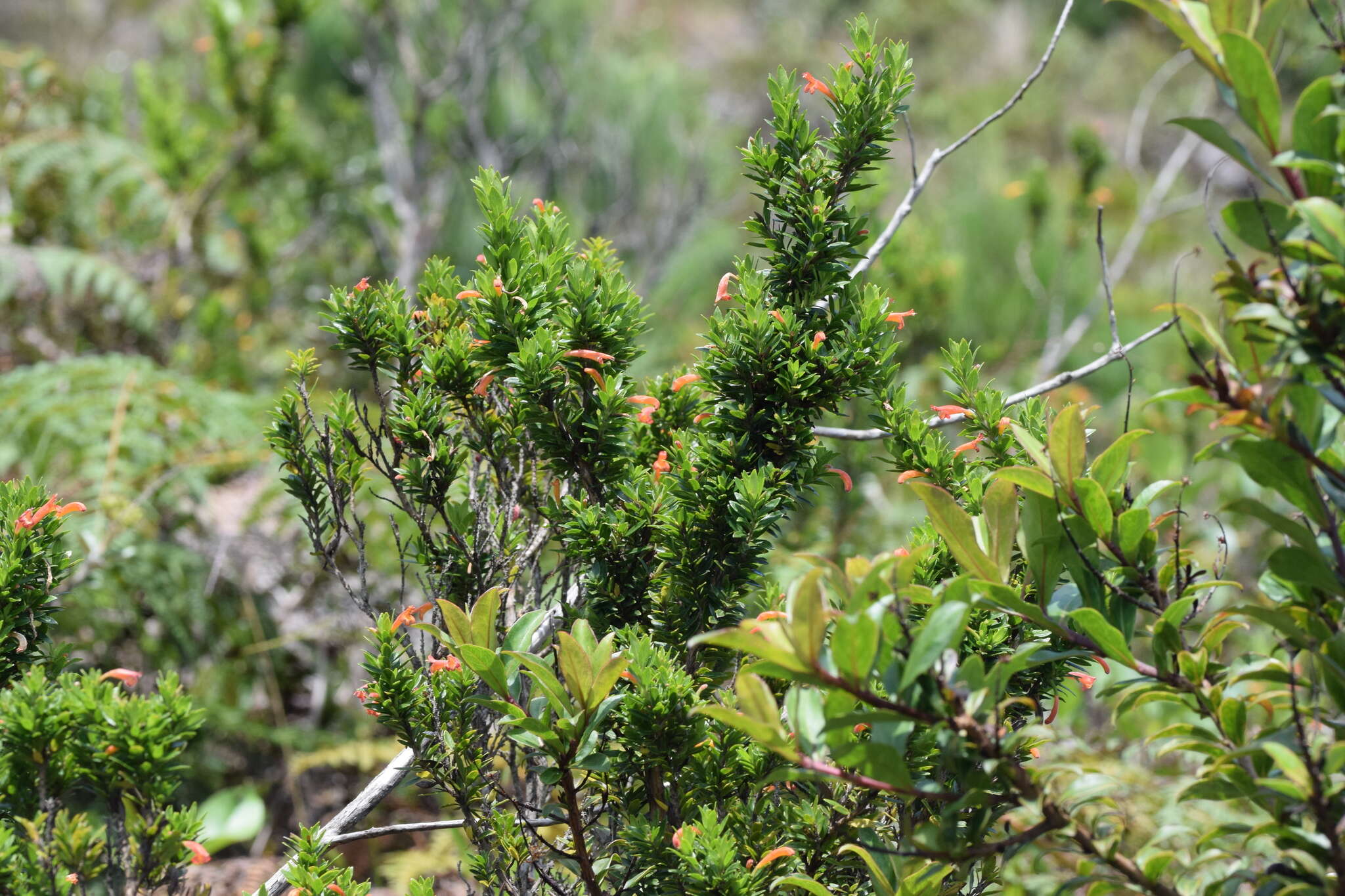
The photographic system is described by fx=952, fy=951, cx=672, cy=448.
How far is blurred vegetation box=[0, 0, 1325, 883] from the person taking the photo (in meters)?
2.78

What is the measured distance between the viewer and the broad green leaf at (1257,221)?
0.80 metres

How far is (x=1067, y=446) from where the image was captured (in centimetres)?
90

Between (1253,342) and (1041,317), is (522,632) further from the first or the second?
(1041,317)

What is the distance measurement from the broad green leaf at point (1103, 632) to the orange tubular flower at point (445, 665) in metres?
0.66

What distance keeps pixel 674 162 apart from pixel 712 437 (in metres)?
4.79

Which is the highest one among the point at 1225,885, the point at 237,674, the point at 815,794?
the point at 237,674

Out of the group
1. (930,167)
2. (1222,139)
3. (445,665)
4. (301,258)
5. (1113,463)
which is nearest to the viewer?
(1222,139)

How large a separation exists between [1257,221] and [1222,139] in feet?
0.25

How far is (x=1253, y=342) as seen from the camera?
79 cm

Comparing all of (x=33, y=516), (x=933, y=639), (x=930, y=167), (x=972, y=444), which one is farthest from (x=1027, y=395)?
(x=33, y=516)

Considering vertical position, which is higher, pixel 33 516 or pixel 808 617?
pixel 33 516

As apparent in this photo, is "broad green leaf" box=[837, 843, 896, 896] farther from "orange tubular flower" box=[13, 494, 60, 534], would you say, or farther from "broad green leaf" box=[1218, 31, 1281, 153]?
"orange tubular flower" box=[13, 494, 60, 534]

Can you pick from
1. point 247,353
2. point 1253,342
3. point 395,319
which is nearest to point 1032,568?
point 1253,342

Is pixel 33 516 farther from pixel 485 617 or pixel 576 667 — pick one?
pixel 576 667
